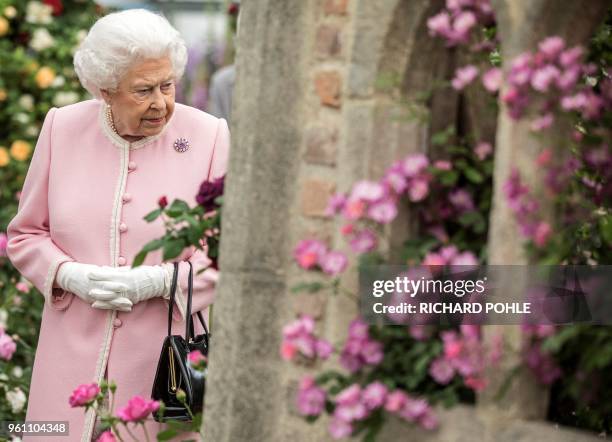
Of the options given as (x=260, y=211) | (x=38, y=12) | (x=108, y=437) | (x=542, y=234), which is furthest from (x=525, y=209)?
(x=38, y=12)

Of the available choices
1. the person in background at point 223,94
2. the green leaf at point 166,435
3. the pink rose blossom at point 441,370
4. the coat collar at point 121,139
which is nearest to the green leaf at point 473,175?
the pink rose blossom at point 441,370

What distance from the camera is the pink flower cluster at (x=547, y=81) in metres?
2.80

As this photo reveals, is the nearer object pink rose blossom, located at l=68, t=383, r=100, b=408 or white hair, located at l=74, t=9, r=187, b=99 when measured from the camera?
pink rose blossom, located at l=68, t=383, r=100, b=408

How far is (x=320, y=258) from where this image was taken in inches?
123

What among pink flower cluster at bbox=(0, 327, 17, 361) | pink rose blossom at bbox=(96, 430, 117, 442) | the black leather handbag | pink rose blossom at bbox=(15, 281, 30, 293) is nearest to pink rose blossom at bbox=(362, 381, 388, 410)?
the black leather handbag

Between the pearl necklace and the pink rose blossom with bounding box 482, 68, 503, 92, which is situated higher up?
the pearl necklace

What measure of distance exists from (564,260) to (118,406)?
1734mm

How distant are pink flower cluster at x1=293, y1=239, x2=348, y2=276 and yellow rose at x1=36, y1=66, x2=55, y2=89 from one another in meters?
5.22

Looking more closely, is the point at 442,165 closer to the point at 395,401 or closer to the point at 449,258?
the point at 449,258

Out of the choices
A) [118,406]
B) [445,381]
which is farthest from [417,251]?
[118,406]

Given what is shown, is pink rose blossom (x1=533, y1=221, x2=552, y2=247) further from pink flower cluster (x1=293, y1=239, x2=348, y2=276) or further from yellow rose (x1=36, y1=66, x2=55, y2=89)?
yellow rose (x1=36, y1=66, x2=55, y2=89)

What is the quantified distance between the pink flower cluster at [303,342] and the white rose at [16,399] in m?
2.52

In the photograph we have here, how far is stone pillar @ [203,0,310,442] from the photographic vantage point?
11.0 feet

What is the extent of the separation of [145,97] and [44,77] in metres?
4.01
